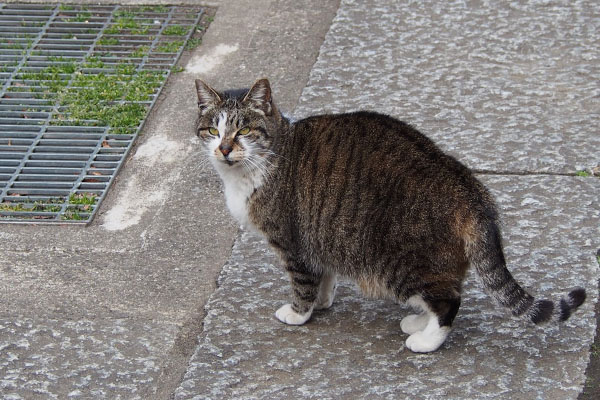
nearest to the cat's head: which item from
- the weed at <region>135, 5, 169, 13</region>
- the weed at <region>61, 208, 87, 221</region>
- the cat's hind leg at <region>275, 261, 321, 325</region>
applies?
the cat's hind leg at <region>275, 261, 321, 325</region>

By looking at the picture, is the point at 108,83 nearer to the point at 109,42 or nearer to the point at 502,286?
the point at 109,42

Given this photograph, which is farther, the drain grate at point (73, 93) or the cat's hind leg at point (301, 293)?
the drain grate at point (73, 93)

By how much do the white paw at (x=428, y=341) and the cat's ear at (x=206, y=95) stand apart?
4.15 feet

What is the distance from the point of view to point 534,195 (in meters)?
4.41

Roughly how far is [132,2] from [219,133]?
126 inches

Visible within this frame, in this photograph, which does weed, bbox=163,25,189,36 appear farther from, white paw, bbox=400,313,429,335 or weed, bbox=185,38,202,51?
white paw, bbox=400,313,429,335

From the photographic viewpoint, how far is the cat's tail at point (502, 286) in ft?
10.7

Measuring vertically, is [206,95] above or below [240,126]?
above

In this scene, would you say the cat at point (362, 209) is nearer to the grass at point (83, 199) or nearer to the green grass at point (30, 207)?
the grass at point (83, 199)

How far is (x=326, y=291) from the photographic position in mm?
3797

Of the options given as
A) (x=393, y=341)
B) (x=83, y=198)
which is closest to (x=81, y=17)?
(x=83, y=198)

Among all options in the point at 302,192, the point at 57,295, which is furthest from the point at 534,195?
the point at 57,295

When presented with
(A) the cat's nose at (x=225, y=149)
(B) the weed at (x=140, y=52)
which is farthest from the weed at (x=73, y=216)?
(B) the weed at (x=140, y=52)

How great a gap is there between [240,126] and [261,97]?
158 millimetres
